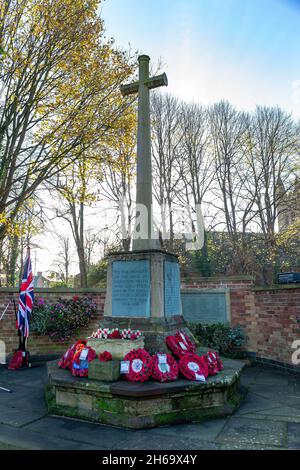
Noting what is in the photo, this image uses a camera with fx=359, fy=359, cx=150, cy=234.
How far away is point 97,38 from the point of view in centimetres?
957

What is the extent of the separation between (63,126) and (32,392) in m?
6.55

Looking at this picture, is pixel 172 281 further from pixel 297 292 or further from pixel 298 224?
pixel 298 224

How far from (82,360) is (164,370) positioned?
1166 mm

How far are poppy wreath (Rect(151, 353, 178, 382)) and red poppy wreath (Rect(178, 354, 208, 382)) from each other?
0.10 m

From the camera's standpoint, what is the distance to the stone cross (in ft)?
20.0

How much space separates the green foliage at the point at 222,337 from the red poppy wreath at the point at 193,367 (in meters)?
3.51

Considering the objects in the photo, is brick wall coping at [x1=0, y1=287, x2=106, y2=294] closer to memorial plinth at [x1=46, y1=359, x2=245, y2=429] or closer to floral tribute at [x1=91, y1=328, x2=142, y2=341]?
floral tribute at [x1=91, y1=328, x2=142, y2=341]

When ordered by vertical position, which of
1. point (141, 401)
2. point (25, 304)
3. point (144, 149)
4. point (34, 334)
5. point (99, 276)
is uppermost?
point (144, 149)

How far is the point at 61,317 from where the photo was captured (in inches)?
344

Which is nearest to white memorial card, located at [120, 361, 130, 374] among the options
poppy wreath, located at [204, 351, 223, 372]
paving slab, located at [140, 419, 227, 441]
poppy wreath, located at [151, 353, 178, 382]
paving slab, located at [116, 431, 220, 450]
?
poppy wreath, located at [151, 353, 178, 382]

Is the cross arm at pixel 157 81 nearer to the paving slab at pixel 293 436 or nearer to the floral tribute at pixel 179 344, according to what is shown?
the floral tribute at pixel 179 344

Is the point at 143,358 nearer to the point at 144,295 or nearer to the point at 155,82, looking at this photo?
the point at 144,295

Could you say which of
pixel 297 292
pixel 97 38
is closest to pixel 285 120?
pixel 97 38

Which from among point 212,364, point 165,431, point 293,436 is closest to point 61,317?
point 212,364
